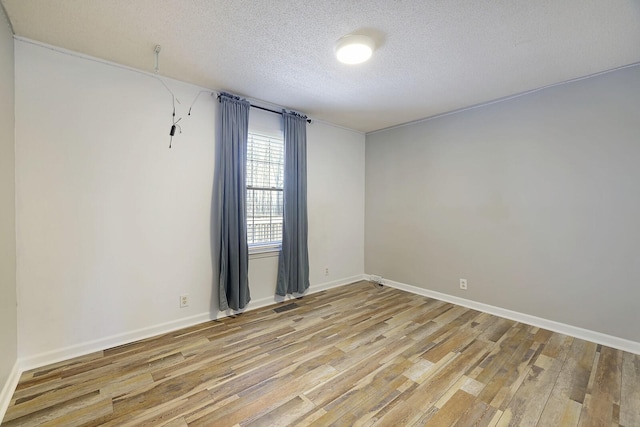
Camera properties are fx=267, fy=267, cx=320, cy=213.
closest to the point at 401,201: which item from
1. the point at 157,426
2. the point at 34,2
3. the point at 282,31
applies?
the point at 282,31

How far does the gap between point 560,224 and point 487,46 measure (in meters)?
1.97

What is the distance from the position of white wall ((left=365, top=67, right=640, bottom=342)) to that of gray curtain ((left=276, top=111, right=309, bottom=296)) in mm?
1540

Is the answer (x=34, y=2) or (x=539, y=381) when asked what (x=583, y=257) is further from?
(x=34, y=2)

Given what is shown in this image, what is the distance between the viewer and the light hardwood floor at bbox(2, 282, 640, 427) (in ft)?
5.41

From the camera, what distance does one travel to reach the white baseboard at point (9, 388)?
5.40ft

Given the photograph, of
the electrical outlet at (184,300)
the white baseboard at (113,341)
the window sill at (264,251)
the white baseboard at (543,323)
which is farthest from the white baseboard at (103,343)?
the white baseboard at (543,323)

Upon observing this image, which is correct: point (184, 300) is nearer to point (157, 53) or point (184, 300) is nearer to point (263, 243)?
point (263, 243)

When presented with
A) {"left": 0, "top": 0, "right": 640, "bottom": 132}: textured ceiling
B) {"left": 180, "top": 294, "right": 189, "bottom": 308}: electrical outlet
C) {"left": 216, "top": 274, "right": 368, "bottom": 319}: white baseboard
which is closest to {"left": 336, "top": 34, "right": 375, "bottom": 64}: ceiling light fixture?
{"left": 0, "top": 0, "right": 640, "bottom": 132}: textured ceiling

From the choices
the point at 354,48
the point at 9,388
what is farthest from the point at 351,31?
the point at 9,388

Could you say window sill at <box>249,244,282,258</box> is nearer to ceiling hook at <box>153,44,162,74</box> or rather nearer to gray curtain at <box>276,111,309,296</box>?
gray curtain at <box>276,111,309,296</box>

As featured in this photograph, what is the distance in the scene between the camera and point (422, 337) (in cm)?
265

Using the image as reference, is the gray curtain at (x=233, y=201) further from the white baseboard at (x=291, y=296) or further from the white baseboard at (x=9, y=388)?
the white baseboard at (x=9, y=388)

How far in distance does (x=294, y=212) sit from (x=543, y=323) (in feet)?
10.1

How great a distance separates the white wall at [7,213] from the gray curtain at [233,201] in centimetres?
152
